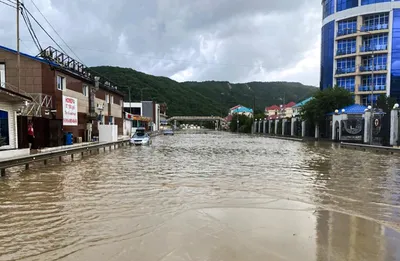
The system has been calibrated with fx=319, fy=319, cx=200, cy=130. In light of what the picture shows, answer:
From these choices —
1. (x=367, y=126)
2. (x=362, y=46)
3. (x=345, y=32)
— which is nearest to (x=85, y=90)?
(x=367, y=126)

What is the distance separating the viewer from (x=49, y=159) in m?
18.9

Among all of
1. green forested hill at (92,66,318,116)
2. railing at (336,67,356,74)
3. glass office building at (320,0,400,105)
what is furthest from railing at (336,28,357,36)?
green forested hill at (92,66,318,116)

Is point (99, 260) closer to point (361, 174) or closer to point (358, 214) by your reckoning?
point (358, 214)

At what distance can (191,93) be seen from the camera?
174625mm

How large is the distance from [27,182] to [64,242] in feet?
23.8

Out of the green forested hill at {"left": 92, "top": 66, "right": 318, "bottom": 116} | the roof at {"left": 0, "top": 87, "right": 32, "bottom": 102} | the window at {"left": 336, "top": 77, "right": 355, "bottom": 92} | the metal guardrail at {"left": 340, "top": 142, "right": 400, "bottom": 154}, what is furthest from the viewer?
the green forested hill at {"left": 92, "top": 66, "right": 318, "bottom": 116}

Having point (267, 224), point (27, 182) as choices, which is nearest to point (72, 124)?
point (27, 182)

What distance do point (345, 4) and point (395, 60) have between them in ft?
51.2

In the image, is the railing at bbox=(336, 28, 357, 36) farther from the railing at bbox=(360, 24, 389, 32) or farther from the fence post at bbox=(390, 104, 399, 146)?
the fence post at bbox=(390, 104, 399, 146)

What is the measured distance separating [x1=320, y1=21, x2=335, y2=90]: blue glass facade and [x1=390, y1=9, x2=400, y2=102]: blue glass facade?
37.7 feet

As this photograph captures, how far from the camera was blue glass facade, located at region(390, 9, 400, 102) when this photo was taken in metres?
61.7

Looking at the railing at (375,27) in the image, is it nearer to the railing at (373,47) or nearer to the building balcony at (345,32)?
the building balcony at (345,32)

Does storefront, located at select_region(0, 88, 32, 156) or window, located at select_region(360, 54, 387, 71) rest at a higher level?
window, located at select_region(360, 54, 387, 71)

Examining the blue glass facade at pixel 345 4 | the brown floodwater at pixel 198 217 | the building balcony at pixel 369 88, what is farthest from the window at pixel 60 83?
the blue glass facade at pixel 345 4
